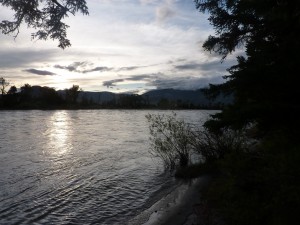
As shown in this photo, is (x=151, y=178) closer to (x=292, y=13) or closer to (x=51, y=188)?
(x=51, y=188)

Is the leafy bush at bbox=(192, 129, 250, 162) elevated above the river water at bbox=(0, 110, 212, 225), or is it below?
above

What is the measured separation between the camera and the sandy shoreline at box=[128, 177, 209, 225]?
1108 centimetres

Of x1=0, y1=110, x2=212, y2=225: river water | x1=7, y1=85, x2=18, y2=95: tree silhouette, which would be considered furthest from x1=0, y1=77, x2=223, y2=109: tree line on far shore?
x1=0, y1=110, x2=212, y2=225: river water

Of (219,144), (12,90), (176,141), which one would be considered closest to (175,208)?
(219,144)

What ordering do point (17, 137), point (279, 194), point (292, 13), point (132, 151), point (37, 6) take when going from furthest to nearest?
point (17, 137) < point (132, 151) < point (37, 6) < point (292, 13) < point (279, 194)

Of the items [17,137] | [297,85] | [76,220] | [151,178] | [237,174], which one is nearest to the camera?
[237,174]

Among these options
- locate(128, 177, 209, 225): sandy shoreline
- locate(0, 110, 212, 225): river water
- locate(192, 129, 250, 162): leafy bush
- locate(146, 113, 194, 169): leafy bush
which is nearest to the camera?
locate(128, 177, 209, 225): sandy shoreline

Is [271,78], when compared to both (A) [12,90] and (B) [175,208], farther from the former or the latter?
(A) [12,90]

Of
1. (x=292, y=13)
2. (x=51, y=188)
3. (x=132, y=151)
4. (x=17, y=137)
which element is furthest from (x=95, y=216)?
(x=17, y=137)

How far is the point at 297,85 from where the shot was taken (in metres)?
7.64

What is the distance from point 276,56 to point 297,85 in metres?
0.75

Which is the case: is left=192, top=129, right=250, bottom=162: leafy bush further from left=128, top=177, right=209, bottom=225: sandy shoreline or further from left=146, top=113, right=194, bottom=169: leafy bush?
left=128, top=177, right=209, bottom=225: sandy shoreline

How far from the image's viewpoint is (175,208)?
12.3 m

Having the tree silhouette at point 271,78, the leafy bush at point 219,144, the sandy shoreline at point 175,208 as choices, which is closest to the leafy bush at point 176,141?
the leafy bush at point 219,144
